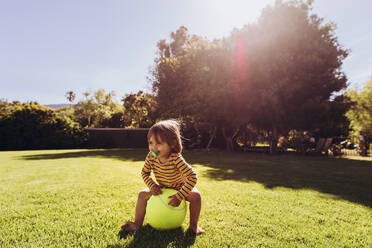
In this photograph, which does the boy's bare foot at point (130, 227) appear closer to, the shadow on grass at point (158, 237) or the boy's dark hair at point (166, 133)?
the shadow on grass at point (158, 237)

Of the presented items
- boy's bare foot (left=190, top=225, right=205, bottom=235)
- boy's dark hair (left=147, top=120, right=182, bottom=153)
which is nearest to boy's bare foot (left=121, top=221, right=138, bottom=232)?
boy's bare foot (left=190, top=225, right=205, bottom=235)

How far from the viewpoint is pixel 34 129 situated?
19.4m

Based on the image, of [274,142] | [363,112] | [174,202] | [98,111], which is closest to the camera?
[174,202]

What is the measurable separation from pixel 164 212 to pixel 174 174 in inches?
19.3

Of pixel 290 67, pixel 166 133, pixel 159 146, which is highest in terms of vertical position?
pixel 290 67

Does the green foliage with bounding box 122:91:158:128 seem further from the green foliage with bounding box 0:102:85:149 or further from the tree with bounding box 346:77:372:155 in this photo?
the tree with bounding box 346:77:372:155

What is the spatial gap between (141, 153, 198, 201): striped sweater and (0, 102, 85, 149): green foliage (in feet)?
67.3

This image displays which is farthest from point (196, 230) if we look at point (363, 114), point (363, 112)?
point (363, 112)

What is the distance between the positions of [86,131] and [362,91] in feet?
94.3

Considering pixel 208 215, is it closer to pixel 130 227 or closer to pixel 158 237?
pixel 158 237

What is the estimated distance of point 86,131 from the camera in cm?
2125

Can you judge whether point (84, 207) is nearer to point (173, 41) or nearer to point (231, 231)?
point (231, 231)

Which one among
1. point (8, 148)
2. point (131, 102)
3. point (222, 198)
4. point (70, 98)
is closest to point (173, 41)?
point (131, 102)

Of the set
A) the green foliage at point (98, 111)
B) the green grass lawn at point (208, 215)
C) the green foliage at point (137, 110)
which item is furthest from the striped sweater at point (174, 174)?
the green foliage at point (98, 111)
